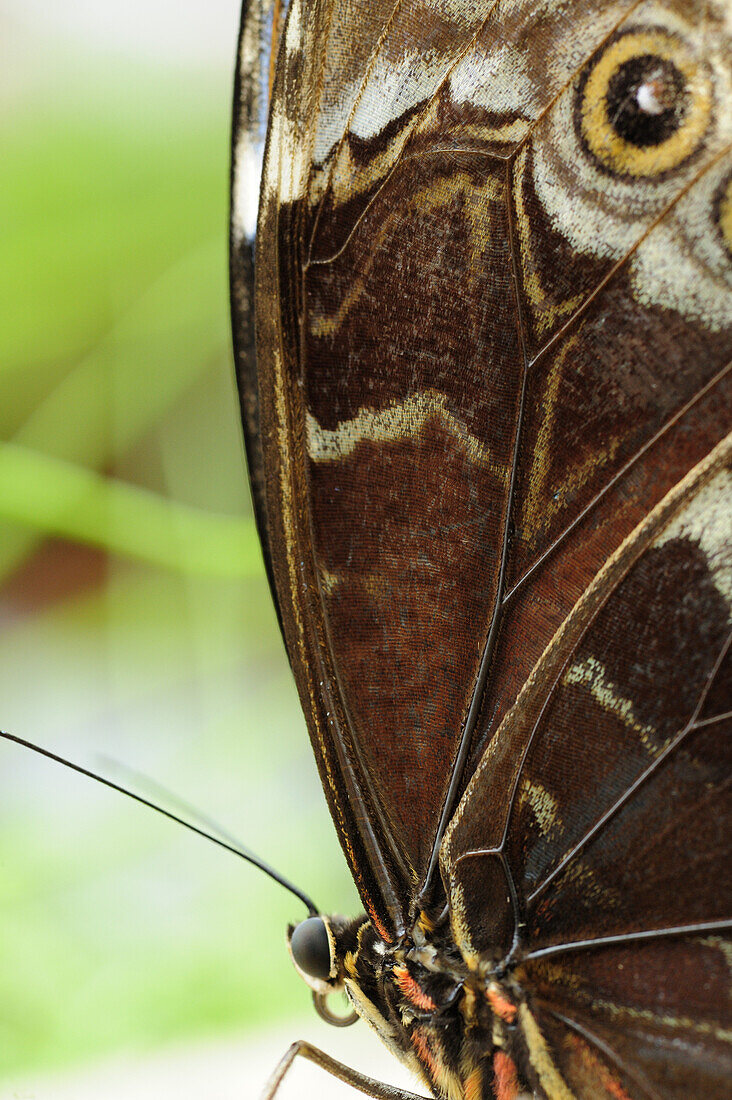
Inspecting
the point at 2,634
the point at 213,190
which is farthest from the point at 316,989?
the point at 213,190

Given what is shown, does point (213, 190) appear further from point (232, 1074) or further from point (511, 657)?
point (232, 1074)

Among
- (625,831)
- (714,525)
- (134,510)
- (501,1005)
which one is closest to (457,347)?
(714,525)

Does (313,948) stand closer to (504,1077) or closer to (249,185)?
(504,1077)

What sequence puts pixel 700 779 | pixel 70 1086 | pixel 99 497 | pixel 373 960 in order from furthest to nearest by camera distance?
pixel 99 497 < pixel 70 1086 < pixel 373 960 < pixel 700 779

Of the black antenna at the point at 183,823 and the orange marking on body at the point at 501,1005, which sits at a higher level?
the black antenna at the point at 183,823

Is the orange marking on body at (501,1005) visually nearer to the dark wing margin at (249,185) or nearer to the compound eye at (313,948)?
the compound eye at (313,948)

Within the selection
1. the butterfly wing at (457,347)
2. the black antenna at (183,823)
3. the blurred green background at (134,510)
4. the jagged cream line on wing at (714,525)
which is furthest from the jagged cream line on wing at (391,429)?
the blurred green background at (134,510)
